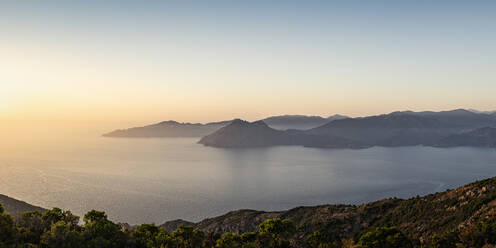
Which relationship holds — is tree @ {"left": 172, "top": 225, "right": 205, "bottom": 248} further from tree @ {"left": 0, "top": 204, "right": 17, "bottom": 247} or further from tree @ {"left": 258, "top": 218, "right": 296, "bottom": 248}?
tree @ {"left": 0, "top": 204, "right": 17, "bottom": 247}

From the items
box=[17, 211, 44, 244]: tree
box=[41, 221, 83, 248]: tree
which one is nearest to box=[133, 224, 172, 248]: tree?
box=[41, 221, 83, 248]: tree

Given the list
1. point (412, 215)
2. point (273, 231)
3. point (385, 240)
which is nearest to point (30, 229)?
point (273, 231)

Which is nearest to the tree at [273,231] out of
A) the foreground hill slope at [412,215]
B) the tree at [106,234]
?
the tree at [106,234]

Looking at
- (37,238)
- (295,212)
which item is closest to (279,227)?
(37,238)

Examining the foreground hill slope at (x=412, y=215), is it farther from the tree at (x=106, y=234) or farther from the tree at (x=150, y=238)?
the tree at (x=106, y=234)

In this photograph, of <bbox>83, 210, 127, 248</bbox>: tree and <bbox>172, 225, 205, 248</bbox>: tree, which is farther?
<bbox>172, 225, 205, 248</bbox>: tree

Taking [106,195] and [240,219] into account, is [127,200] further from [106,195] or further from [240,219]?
[240,219]
